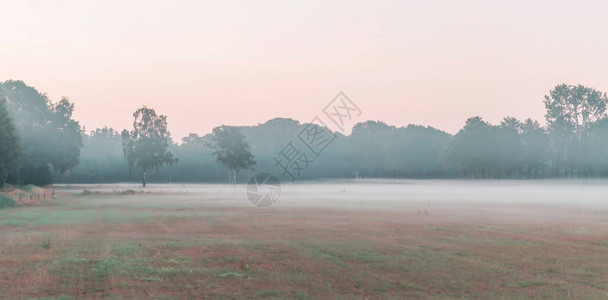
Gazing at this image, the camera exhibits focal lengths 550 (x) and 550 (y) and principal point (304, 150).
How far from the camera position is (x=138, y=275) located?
20.5m

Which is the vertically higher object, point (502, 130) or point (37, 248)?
point (502, 130)

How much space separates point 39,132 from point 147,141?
110ft

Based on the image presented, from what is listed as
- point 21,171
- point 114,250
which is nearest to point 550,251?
point 114,250

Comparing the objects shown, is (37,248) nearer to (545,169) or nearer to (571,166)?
(571,166)

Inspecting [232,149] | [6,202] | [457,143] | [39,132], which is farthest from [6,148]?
[457,143]

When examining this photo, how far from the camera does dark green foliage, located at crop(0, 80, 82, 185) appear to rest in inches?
5094

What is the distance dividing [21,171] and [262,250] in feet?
385

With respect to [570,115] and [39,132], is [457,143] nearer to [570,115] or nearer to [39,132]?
[570,115]

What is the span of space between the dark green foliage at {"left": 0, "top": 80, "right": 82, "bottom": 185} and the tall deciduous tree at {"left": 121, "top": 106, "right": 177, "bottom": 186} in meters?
18.0

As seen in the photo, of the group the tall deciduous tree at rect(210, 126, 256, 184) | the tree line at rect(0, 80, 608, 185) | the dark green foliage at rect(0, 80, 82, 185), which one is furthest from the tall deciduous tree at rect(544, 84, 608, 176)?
the dark green foliage at rect(0, 80, 82, 185)

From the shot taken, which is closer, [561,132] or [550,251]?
[550,251]

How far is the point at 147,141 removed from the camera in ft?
534

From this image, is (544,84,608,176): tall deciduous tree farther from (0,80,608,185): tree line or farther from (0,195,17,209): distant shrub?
(0,195,17,209): distant shrub

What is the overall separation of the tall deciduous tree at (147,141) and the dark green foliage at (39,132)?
58.9ft
